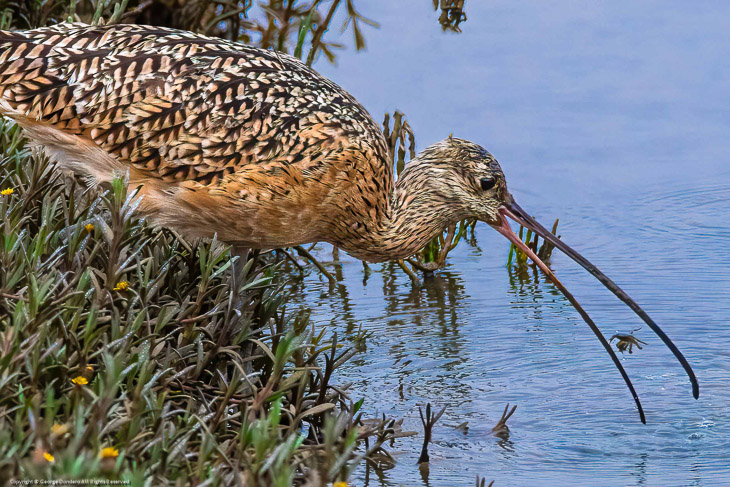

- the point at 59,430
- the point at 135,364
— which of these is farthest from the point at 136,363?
the point at 59,430

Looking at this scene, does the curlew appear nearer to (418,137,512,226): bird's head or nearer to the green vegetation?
the green vegetation

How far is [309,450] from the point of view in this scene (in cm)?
368

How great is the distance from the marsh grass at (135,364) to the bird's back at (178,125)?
216 mm

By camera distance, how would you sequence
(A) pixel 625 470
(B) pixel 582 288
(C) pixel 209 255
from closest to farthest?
(C) pixel 209 255, (A) pixel 625 470, (B) pixel 582 288

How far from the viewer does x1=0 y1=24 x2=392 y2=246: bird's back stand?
5.19 metres

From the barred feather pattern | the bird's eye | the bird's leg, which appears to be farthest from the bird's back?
the bird's eye

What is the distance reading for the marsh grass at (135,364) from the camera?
296 cm

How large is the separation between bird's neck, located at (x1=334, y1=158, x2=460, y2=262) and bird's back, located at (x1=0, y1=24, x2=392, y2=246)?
0.50 metres

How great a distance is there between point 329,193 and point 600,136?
5094mm

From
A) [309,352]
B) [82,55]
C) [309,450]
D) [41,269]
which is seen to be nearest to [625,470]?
[309,352]

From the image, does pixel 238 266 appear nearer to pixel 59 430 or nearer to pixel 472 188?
pixel 472 188

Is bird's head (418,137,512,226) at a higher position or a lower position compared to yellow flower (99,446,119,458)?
higher

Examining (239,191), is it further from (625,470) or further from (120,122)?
(625,470)

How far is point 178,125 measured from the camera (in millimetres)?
5219
